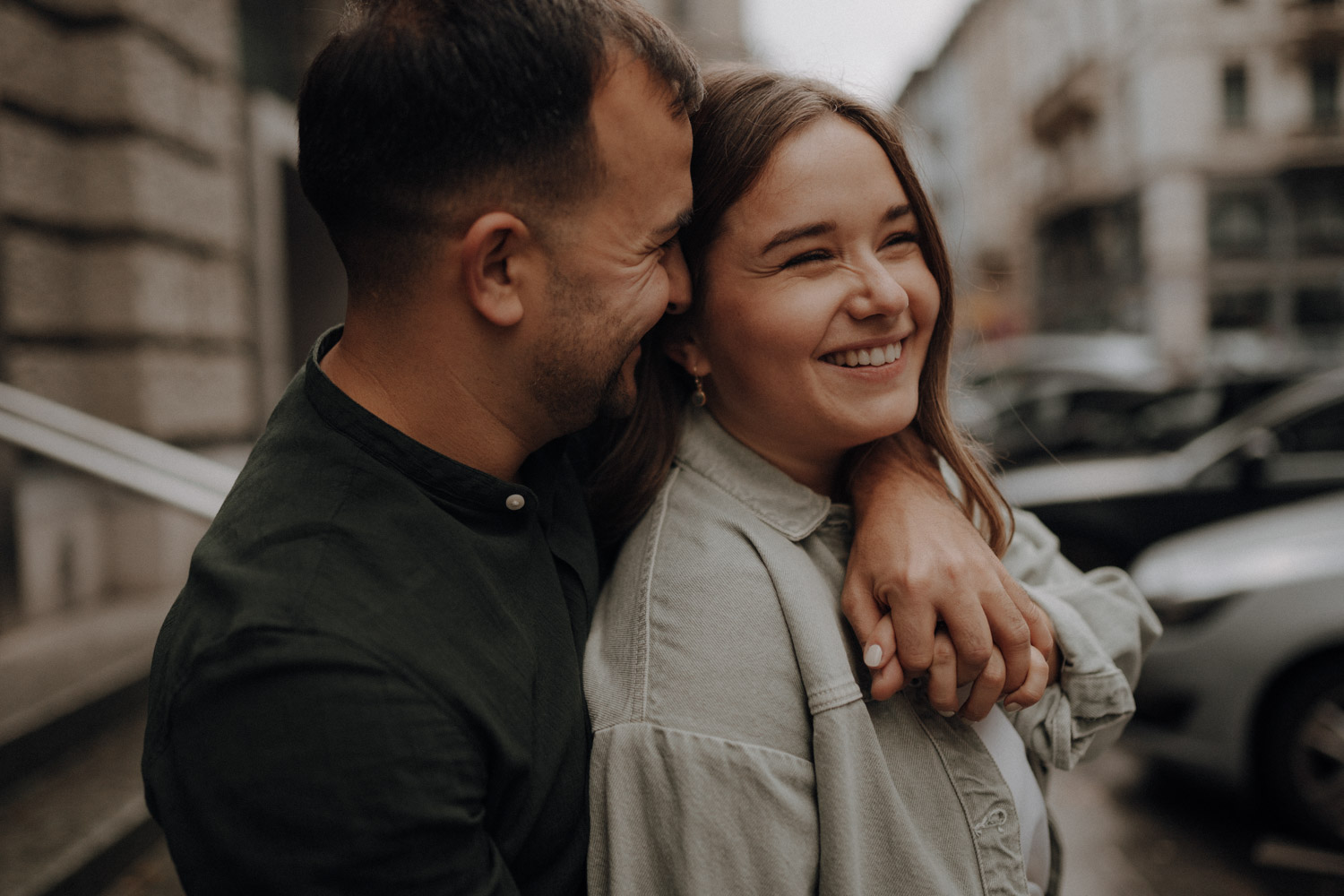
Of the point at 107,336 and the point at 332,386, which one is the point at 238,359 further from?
the point at 332,386

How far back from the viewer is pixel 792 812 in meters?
1.35

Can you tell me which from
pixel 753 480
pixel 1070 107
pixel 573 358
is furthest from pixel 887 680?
pixel 1070 107

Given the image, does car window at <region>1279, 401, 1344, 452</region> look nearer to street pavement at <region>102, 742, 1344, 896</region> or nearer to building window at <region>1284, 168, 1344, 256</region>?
street pavement at <region>102, 742, 1344, 896</region>

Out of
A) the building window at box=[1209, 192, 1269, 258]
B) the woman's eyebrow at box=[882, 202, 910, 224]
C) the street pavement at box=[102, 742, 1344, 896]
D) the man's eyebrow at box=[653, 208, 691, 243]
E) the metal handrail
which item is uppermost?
the woman's eyebrow at box=[882, 202, 910, 224]

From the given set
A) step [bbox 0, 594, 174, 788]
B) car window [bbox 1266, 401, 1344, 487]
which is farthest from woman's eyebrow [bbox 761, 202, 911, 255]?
car window [bbox 1266, 401, 1344, 487]

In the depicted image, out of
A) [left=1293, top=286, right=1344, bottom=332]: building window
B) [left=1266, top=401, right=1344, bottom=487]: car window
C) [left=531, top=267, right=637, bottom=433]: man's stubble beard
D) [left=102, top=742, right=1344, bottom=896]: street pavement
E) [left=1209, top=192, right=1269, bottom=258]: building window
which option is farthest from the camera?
A: [left=1209, top=192, right=1269, bottom=258]: building window

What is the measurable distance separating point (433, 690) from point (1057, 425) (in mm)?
9144

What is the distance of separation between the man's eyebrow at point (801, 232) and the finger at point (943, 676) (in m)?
0.68

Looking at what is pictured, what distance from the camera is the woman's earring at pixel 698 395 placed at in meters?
1.81

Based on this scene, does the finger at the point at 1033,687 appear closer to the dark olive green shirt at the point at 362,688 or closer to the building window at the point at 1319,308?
the dark olive green shirt at the point at 362,688

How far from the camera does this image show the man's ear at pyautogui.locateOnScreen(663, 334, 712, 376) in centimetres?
179

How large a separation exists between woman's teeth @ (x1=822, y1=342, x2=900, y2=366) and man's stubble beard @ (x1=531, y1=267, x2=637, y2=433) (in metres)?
0.36

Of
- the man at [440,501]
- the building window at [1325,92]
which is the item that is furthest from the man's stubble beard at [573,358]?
the building window at [1325,92]

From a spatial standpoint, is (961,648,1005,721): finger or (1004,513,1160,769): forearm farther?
(1004,513,1160,769): forearm
